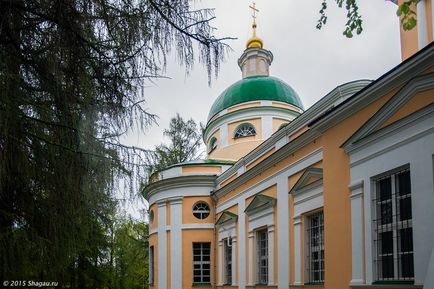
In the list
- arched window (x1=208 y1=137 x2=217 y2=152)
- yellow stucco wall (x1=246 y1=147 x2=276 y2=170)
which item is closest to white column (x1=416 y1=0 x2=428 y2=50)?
yellow stucco wall (x1=246 y1=147 x2=276 y2=170)

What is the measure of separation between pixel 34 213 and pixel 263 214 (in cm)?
1153

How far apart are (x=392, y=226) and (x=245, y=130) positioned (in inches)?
658

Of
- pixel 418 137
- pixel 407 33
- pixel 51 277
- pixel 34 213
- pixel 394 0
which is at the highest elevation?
pixel 394 0

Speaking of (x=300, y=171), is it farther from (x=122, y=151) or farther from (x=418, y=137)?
(x=122, y=151)

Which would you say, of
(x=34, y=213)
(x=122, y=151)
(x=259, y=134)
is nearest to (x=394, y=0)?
(x=122, y=151)

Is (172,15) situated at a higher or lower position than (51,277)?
higher

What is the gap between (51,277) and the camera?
175 inches

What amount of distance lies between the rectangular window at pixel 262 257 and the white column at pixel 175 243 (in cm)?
627

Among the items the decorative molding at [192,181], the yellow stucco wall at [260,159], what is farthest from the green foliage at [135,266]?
the yellow stucco wall at [260,159]

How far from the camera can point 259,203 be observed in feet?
51.4

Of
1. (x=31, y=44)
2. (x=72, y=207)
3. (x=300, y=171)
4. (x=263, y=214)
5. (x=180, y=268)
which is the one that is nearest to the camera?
(x=31, y=44)

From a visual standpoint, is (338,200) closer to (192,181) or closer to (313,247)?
(313,247)

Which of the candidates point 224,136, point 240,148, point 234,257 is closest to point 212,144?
point 224,136

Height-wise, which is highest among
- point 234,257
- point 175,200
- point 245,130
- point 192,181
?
Result: point 245,130
